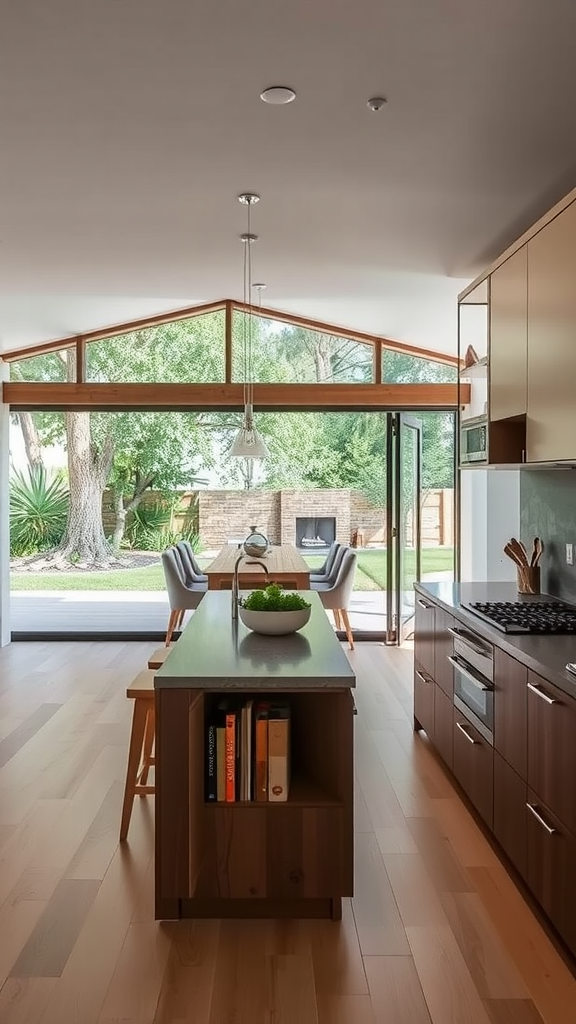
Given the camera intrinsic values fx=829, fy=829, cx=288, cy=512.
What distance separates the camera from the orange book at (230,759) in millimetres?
2598

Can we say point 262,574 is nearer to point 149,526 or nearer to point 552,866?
point 552,866

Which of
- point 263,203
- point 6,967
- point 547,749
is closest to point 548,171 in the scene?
point 263,203

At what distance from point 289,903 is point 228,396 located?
16.5 ft

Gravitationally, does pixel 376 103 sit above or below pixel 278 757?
above

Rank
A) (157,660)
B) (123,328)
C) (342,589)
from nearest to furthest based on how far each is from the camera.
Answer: (157,660) → (342,589) → (123,328)

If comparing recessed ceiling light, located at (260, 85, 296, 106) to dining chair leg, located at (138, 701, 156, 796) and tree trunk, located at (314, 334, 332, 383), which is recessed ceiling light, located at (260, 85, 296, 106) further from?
tree trunk, located at (314, 334, 332, 383)

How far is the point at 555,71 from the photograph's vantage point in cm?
259

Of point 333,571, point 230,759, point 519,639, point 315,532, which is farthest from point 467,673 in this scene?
point 315,532

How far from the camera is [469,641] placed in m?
3.44

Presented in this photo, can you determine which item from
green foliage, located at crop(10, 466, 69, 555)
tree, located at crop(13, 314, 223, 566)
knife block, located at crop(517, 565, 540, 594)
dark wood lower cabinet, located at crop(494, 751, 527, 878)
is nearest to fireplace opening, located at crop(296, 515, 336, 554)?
tree, located at crop(13, 314, 223, 566)

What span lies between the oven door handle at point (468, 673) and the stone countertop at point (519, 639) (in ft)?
0.57

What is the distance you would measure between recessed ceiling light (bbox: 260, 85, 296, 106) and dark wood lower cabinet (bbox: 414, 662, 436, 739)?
271 centimetres

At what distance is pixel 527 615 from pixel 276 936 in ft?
5.25

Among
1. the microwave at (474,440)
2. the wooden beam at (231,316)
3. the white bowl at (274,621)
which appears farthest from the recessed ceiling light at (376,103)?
the wooden beam at (231,316)
